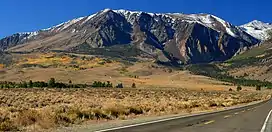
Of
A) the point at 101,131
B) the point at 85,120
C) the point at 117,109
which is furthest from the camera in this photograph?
the point at 117,109

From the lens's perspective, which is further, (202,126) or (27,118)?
(202,126)

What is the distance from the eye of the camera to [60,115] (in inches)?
853

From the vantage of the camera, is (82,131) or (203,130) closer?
(82,131)

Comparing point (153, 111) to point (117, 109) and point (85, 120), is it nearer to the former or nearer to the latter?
point (117, 109)

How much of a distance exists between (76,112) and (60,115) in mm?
2098

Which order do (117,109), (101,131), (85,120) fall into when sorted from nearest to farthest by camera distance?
(101,131)
(85,120)
(117,109)

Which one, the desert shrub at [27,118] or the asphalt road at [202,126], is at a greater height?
the desert shrub at [27,118]

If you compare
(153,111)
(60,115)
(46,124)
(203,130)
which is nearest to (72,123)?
(60,115)

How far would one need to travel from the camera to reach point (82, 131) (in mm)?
17141

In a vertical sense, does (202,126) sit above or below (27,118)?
below

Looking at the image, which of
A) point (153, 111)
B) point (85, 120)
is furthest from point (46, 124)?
point (153, 111)

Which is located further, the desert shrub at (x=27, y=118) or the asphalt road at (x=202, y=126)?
the desert shrub at (x=27, y=118)

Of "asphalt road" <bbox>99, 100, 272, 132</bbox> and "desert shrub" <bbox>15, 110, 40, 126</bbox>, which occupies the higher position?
"desert shrub" <bbox>15, 110, 40, 126</bbox>

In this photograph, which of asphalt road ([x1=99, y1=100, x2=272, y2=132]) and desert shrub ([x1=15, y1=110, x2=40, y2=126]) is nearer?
asphalt road ([x1=99, y1=100, x2=272, y2=132])
